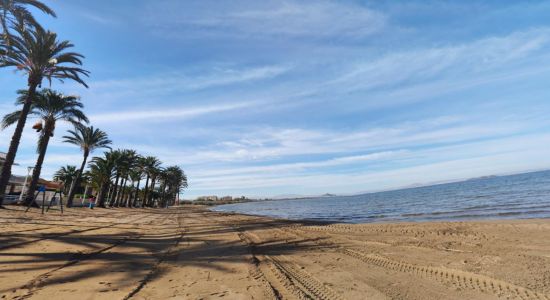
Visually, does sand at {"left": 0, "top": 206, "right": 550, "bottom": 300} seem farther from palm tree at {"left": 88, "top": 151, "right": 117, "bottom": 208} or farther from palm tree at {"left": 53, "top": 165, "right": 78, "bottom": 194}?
palm tree at {"left": 53, "top": 165, "right": 78, "bottom": 194}

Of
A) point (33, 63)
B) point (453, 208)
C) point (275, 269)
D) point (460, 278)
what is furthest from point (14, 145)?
point (453, 208)

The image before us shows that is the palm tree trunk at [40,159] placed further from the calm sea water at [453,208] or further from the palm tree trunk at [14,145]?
the calm sea water at [453,208]

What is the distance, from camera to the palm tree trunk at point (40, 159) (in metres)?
24.2

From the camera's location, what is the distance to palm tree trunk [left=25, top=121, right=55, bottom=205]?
24250 millimetres

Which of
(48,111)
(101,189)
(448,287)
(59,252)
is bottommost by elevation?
(448,287)

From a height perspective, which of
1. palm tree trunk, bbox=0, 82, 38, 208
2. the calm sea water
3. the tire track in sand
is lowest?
the tire track in sand

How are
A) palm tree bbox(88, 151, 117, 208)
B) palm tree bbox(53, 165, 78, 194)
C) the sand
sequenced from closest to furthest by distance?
1. the sand
2. palm tree bbox(88, 151, 117, 208)
3. palm tree bbox(53, 165, 78, 194)

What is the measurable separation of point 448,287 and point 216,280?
4.09 m

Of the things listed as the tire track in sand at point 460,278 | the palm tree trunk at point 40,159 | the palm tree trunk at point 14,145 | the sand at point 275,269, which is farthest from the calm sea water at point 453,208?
the palm tree trunk at point 40,159

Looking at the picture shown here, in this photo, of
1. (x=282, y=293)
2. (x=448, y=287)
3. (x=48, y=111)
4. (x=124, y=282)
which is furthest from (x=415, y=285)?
(x=48, y=111)

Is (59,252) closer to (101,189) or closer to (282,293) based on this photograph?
(282,293)

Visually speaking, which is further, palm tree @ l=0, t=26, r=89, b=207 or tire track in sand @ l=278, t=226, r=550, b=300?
palm tree @ l=0, t=26, r=89, b=207

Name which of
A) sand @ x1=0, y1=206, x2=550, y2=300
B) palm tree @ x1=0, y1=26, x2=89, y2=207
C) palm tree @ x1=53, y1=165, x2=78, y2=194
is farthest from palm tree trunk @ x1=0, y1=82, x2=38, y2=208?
palm tree @ x1=53, y1=165, x2=78, y2=194

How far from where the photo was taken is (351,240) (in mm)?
11109
